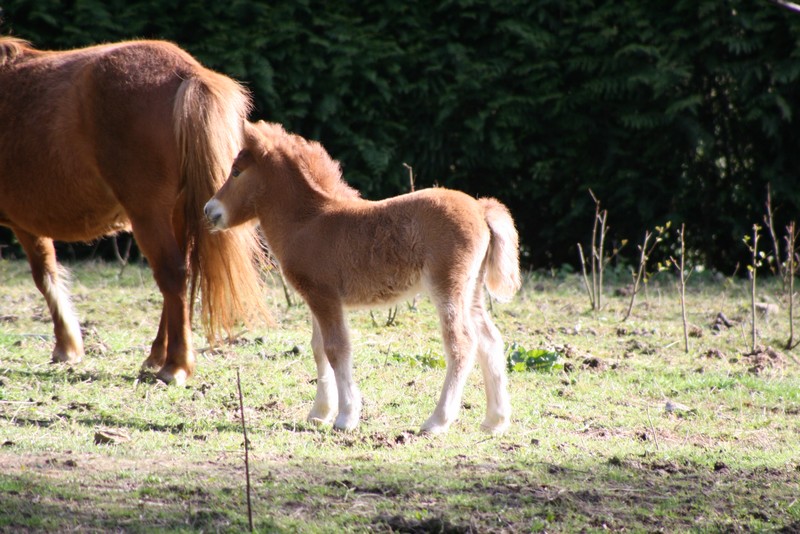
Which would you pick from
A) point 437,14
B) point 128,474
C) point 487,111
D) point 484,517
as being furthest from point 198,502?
point 437,14

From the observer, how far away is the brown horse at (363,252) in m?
4.98

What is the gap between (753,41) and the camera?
32.9 feet

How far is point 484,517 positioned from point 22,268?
8242 mm

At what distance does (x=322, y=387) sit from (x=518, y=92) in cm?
631

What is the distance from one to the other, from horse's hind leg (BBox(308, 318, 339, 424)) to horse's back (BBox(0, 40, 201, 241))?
1.54m

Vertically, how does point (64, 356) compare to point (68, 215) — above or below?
below

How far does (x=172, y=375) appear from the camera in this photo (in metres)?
6.27

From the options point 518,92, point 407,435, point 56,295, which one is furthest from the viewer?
point 518,92

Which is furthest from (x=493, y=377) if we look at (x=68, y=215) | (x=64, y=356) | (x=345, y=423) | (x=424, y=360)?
(x=64, y=356)

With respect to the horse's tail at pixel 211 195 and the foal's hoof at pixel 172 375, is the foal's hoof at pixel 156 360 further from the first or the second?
the horse's tail at pixel 211 195

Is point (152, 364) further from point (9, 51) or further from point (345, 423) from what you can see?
point (9, 51)

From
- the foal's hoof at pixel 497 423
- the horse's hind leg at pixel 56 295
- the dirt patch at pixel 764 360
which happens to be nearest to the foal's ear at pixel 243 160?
the foal's hoof at pixel 497 423

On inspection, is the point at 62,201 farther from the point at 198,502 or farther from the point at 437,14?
the point at 437,14

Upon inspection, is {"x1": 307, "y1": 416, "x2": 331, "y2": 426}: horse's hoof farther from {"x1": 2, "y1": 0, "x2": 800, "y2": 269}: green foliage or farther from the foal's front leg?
{"x1": 2, "y1": 0, "x2": 800, "y2": 269}: green foliage
